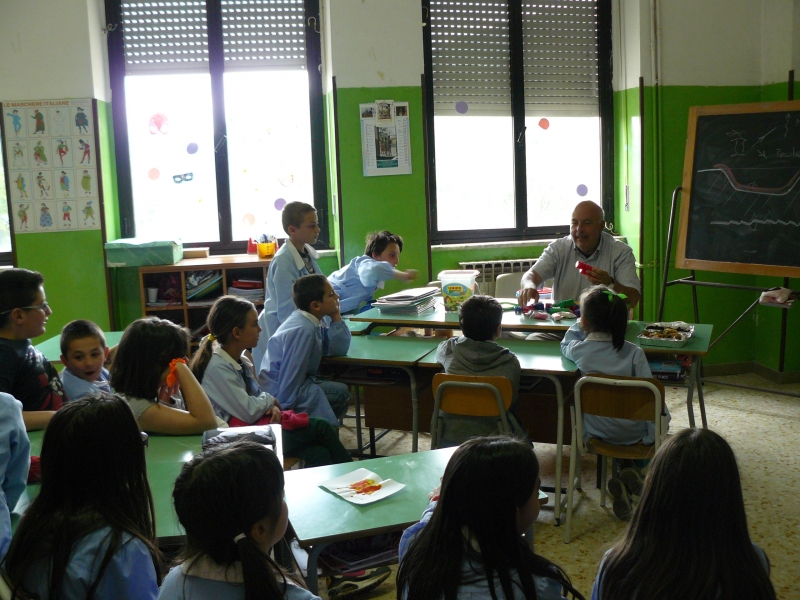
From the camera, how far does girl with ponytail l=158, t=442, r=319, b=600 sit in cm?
138

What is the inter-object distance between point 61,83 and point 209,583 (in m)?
4.62

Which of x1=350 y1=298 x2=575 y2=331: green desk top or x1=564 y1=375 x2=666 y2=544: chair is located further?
x1=350 y1=298 x2=575 y2=331: green desk top

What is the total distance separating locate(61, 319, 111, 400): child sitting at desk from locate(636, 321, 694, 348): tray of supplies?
92.1 inches

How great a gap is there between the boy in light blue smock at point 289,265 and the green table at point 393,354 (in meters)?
0.47

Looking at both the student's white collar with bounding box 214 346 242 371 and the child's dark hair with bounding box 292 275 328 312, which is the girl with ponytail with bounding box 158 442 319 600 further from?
the child's dark hair with bounding box 292 275 328 312

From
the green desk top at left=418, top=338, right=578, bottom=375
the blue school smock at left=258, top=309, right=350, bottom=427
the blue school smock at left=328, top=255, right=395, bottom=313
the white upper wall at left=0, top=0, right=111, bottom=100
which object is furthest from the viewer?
the white upper wall at left=0, top=0, right=111, bottom=100

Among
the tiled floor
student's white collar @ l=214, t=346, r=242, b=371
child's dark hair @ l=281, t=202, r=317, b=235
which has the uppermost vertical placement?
child's dark hair @ l=281, t=202, r=317, b=235

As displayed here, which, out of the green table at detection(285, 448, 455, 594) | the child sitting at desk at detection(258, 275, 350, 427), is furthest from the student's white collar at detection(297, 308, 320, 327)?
the green table at detection(285, 448, 455, 594)

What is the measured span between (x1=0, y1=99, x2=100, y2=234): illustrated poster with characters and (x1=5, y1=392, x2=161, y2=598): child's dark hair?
394cm

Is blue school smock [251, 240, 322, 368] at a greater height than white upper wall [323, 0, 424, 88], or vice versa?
white upper wall [323, 0, 424, 88]

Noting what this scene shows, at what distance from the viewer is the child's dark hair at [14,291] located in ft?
8.39

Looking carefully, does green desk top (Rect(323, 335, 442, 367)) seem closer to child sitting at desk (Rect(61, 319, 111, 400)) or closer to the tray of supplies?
the tray of supplies

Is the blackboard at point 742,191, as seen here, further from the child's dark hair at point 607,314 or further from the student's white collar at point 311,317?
the student's white collar at point 311,317

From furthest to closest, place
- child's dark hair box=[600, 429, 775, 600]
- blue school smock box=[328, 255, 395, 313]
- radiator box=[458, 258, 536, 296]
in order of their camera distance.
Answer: radiator box=[458, 258, 536, 296], blue school smock box=[328, 255, 395, 313], child's dark hair box=[600, 429, 775, 600]
